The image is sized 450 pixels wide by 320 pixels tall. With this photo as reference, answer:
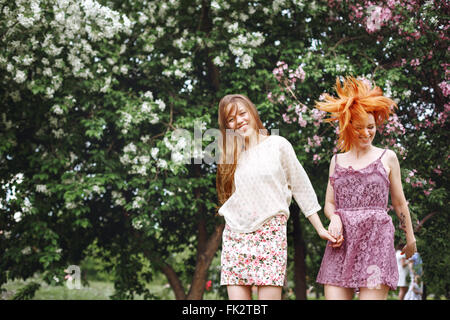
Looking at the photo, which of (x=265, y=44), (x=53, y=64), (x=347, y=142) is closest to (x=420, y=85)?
(x=265, y=44)

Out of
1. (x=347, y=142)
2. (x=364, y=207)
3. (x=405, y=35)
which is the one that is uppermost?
(x=405, y=35)

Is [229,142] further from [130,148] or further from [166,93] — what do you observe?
[166,93]

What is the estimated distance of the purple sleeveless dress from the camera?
2838 millimetres

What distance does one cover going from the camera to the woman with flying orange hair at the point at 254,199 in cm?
283

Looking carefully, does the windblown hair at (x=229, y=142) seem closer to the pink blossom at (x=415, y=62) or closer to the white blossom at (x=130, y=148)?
the white blossom at (x=130, y=148)

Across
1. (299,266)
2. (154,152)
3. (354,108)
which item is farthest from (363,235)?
(299,266)

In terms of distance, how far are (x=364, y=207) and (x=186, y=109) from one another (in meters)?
3.69

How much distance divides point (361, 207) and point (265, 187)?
57 cm

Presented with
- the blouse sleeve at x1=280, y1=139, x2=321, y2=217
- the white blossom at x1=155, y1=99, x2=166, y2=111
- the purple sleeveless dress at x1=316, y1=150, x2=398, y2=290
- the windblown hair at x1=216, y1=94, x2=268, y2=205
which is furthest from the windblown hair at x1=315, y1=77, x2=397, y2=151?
the white blossom at x1=155, y1=99, x2=166, y2=111

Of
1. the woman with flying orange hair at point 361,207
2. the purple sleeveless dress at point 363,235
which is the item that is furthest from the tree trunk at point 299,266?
the purple sleeveless dress at point 363,235

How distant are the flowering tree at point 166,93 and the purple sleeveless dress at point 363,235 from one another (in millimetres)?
2677

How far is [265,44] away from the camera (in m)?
6.70

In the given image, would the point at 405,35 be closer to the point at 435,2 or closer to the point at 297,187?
the point at 435,2

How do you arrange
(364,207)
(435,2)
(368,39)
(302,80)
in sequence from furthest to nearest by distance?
(368,39) → (302,80) → (435,2) → (364,207)
